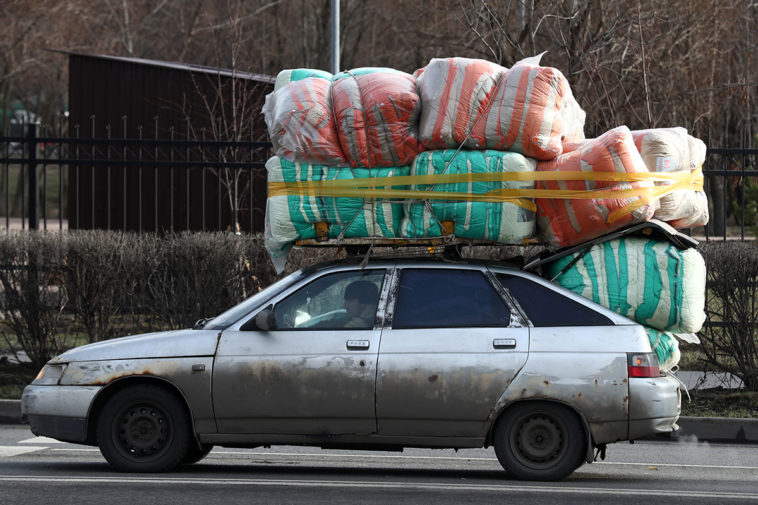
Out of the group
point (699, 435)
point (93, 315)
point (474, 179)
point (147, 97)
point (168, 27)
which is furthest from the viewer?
point (168, 27)

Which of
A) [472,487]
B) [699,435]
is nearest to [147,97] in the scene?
[699,435]

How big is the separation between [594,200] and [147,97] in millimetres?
12591

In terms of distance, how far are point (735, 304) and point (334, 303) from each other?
5.15 meters

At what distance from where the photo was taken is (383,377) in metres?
7.44

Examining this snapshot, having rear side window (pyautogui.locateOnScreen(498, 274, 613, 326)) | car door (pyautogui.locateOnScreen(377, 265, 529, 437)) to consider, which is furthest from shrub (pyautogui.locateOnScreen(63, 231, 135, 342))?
rear side window (pyautogui.locateOnScreen(498, 274, 613, 326))

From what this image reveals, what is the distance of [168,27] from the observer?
41156 mm

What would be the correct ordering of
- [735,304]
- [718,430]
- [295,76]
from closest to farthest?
1. [295,76]
2. [718,430]
3. [735,304]

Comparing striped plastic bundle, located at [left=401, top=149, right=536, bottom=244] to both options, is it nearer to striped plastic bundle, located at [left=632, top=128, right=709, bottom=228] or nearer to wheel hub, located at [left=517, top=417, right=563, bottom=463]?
striped plastic bundle, located at [left=632, top=128, right=709, bottom=228]

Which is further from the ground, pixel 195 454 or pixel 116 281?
pixel 116 281

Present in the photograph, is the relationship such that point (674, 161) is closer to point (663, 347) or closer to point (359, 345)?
point (663, 347)

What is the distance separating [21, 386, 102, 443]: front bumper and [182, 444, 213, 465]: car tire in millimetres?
695

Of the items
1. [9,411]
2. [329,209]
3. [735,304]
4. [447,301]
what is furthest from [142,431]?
[735,304]

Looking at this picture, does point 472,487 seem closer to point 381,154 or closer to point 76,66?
point 381,154

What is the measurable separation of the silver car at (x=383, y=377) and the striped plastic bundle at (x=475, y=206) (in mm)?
251
